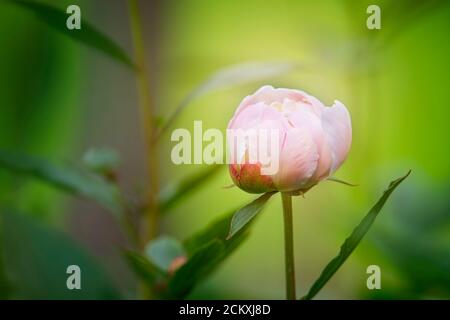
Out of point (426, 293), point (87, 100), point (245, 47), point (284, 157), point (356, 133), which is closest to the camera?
point (284, 157)

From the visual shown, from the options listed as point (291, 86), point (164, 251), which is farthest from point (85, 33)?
point (291, 86)

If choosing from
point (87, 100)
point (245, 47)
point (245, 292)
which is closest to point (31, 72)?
point (87, 100)

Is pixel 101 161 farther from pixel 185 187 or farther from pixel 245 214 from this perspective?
pixel 245 214

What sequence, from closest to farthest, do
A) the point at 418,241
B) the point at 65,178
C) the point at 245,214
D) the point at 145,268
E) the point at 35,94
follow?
the point at 245,214 < the point at 145,268 < the point at 65,178 < the point at 418,241 < the point at 35,94

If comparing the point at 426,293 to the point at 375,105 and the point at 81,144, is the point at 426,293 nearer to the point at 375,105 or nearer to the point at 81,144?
the point at 375,105

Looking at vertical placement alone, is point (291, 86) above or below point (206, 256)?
above
